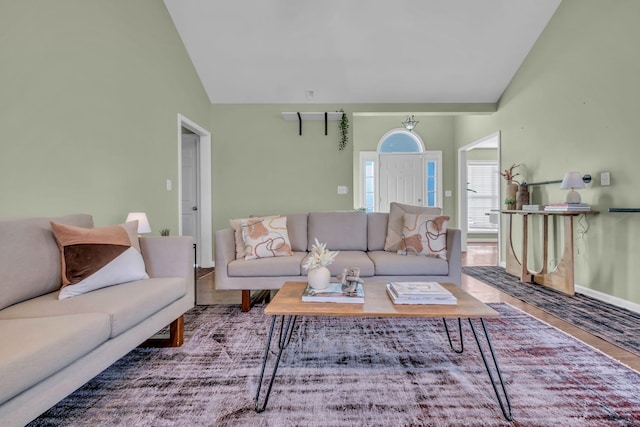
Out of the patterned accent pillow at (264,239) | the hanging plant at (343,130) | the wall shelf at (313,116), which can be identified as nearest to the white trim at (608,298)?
the patterned accent pillow at (264,239)

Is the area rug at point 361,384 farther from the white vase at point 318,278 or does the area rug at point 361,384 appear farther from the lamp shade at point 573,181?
the lamp shade at point 573,181

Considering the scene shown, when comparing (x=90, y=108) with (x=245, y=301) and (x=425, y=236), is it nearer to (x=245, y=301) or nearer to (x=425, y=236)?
(x=245, y=301)

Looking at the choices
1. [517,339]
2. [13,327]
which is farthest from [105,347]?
[517,339]

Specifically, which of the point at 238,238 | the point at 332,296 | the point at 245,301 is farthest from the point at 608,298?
the point at 238,238

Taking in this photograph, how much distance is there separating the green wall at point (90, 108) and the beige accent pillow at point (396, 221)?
2.44 m

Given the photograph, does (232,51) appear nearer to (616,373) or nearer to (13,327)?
(13,327)

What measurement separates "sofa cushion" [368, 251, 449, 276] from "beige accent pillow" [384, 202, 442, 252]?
0.32 metres

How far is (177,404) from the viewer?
1435mm

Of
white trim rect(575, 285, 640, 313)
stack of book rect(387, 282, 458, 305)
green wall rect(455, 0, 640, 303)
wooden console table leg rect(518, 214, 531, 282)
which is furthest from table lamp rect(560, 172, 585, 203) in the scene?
stack of book rect(387, 282, 458, 305)

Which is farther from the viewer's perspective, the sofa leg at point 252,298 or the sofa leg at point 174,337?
the sofa leg at point 252,298

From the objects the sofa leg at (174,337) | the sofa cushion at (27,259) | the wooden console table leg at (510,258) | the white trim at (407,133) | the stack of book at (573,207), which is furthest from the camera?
the white trim at (407,133)

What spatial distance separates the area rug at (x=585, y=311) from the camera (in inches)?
85.0

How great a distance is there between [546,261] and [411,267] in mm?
2002

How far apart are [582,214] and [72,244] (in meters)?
4.22
